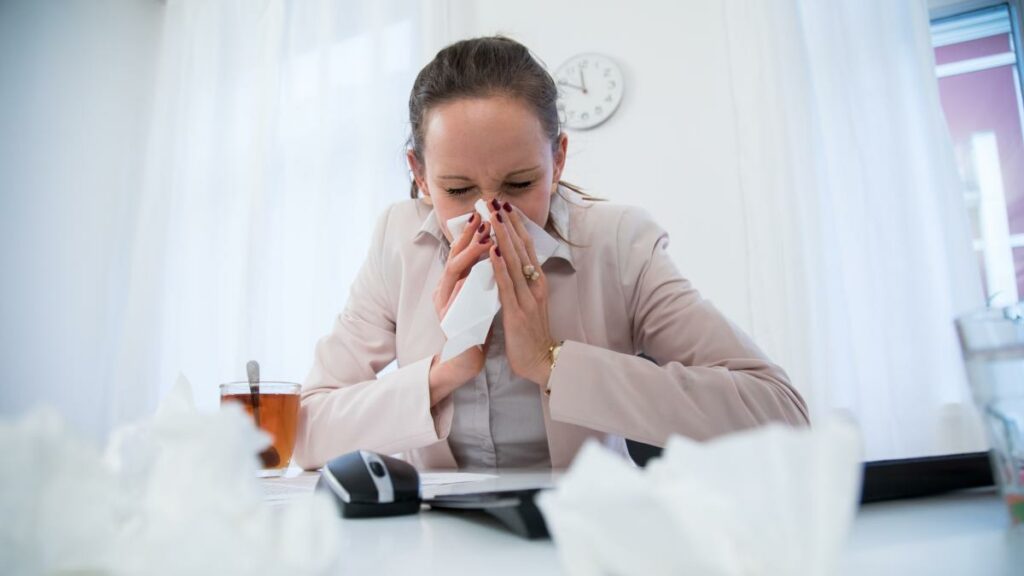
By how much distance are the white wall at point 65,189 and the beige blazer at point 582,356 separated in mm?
2320

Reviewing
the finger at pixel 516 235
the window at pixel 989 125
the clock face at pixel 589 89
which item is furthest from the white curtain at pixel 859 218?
the finger at pixel 516 235

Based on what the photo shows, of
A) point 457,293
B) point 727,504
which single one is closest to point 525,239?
point 457,293

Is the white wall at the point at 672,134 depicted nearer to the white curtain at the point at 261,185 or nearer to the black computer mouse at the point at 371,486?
the white curtain at the point at 261,185

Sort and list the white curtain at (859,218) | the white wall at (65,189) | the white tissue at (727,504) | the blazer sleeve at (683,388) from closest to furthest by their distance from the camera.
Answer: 1. the white tissue at (727,504)
2. the blazer sleeve at (683,388)
3. the white curtain at (859,218)
4. the white wall at (65,189)

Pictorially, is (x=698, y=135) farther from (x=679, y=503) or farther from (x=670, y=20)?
(x=679, y=503)

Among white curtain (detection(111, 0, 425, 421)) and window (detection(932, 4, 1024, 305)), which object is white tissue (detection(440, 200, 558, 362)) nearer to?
white curtain (detection(111, 0, 425, 421))

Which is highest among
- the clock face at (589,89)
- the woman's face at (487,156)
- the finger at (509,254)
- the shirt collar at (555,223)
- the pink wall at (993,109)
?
the clock face at (589,89)

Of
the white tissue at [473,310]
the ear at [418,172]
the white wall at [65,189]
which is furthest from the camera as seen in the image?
the white wall at [65,189]

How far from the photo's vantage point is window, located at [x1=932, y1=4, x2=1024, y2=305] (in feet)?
7.87

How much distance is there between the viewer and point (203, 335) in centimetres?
299

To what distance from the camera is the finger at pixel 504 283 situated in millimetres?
1025

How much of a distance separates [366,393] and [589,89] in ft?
6.97

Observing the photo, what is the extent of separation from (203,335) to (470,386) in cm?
229

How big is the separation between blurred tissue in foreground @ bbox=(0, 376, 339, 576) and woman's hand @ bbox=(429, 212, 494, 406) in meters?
0.80
